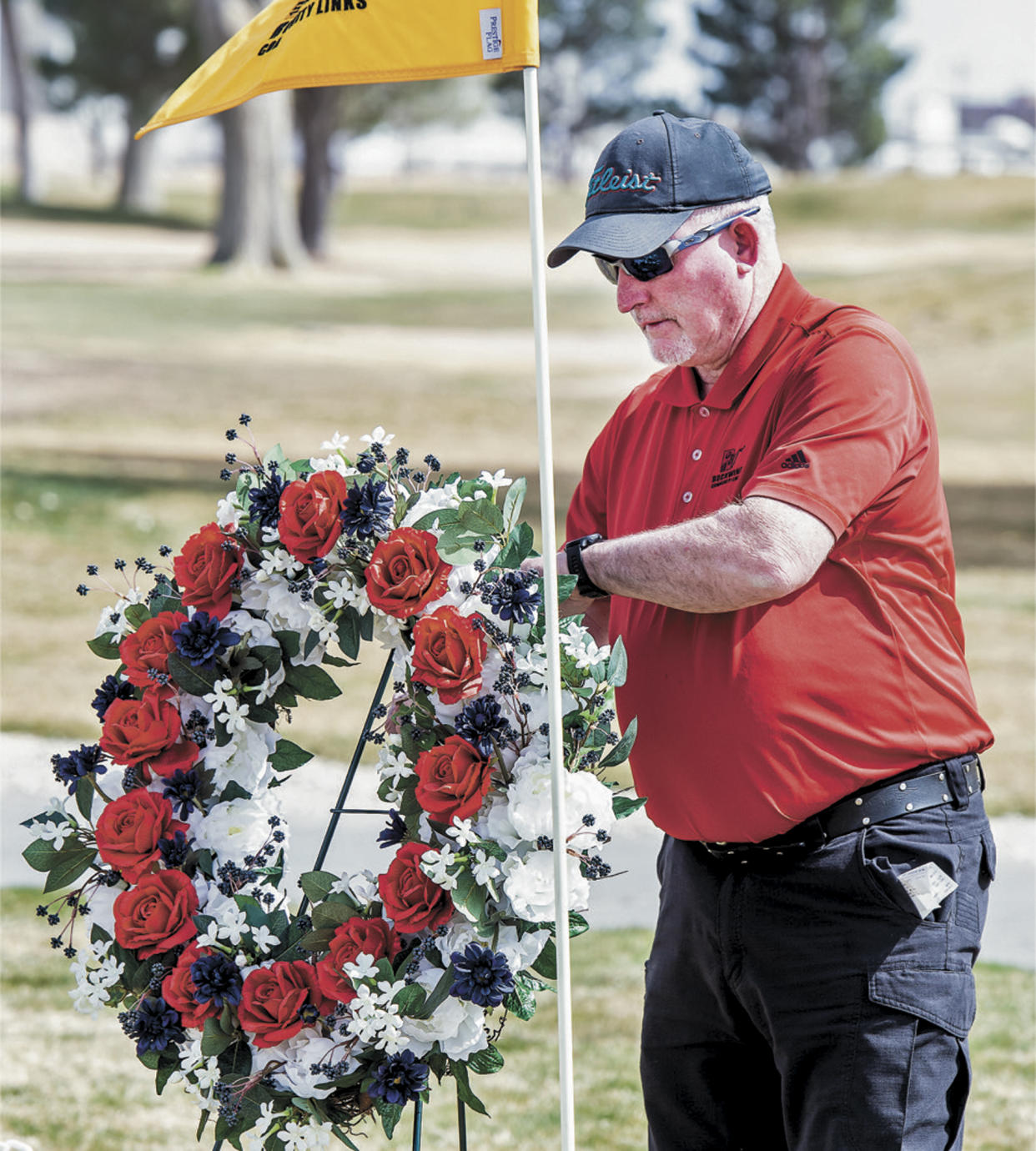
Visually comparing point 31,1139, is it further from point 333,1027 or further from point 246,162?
point 246,162

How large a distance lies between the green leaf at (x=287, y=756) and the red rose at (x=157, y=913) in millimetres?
246

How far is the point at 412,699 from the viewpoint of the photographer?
2.36m

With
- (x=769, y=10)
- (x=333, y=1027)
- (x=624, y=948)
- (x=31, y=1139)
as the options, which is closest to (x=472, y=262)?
(x=769, y=10)

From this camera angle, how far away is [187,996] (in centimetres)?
235

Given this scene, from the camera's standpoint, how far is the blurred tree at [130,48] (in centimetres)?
1827

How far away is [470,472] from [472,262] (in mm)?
6296

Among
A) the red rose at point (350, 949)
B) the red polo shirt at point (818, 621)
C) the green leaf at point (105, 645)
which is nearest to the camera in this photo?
the red polo shirt at point (818, 621)

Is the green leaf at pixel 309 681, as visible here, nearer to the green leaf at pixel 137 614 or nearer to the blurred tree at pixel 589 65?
the green leaf at pixel 137 614

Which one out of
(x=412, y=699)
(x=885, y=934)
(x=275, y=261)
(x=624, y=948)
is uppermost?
(x=275, y=261)

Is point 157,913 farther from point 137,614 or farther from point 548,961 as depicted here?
point 548,961

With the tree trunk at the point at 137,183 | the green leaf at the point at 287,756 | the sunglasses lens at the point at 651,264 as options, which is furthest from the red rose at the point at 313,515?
the tree trunk at the point at 137,183

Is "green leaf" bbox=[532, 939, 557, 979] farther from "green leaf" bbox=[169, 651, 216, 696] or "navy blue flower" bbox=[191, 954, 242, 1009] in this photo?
"green leaf" bbox=[169, 651, 216, 696]

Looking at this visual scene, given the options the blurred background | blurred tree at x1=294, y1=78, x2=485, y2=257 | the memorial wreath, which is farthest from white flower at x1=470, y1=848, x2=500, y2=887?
blurred tree at x1=294, y1=78, x2=485, y2=257

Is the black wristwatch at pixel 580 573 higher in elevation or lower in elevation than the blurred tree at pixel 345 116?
lower
